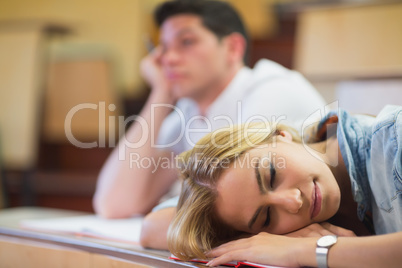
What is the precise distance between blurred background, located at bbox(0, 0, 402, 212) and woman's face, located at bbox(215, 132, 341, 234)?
1947mm

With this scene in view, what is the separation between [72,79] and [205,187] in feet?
8.71

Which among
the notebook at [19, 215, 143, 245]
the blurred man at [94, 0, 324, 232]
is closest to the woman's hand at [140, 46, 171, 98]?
the blurred man at [94, 0, 324, 232]

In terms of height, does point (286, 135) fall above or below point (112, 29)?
below

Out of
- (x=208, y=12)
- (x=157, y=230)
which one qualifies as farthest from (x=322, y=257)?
(x=208, y=12)

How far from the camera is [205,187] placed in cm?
102

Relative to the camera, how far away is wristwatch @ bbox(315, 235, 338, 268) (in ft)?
2.72

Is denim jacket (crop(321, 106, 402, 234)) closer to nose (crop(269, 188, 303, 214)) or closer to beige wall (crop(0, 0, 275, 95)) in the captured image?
nose (crop(269, 188, 303, 214))

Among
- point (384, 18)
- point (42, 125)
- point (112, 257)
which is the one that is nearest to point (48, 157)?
point (42, 125)

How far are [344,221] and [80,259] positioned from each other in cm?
60

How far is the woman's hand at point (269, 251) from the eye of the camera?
33.7 inches

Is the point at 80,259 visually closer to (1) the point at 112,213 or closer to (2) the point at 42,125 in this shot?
(1) the point at 112,213

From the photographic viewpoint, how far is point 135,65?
3428 millimetres

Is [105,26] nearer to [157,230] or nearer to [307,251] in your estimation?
[157,230]

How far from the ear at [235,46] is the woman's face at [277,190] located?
3.65ft
